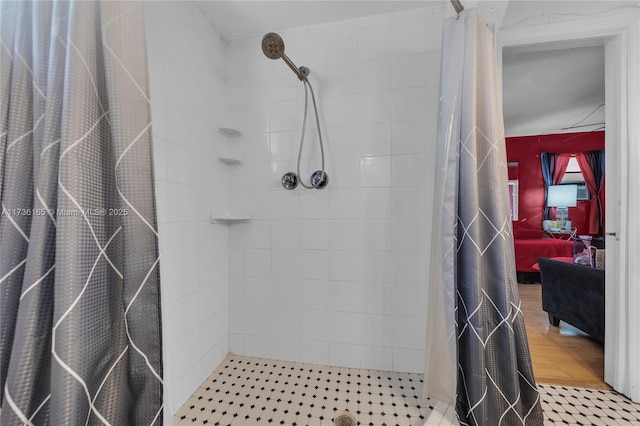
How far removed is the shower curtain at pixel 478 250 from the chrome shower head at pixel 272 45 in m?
0.67

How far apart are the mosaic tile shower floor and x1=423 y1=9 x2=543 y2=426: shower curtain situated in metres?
0.20

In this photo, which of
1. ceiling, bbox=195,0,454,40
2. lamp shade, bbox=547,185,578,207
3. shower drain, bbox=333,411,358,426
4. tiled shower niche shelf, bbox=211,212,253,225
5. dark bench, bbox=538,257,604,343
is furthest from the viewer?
lamp shade, bbox=547,185,578,207

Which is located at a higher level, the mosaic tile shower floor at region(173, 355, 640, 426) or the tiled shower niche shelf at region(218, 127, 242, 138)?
the tiled shower niche shelf at region(218, 127, 242, 138)

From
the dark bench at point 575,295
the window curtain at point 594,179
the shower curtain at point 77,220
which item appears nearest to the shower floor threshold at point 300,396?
the shower curtain at point 77,220

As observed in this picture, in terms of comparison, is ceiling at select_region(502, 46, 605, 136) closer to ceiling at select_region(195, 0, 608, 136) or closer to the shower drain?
ceiling at select_region(195, 0, 608, 136)

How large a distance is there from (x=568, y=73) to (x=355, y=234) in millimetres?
2518

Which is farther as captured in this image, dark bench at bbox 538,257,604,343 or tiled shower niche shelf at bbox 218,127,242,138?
dark bench at bbox 538,257,604,343

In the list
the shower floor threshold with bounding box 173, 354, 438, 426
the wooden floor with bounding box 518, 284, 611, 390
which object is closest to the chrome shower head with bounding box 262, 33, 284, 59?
the shower floor threshold with bounding box 173, 354, 438, 426

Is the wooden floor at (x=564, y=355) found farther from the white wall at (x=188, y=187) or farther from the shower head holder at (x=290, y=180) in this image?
the white wall at (x=188, y=187)

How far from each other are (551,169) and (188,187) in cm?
557

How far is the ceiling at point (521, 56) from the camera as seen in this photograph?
1220mm

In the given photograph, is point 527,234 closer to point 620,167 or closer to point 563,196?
point 563,196

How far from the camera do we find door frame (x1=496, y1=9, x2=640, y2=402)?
44.3 inches

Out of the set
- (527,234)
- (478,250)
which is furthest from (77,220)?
(527,234)
